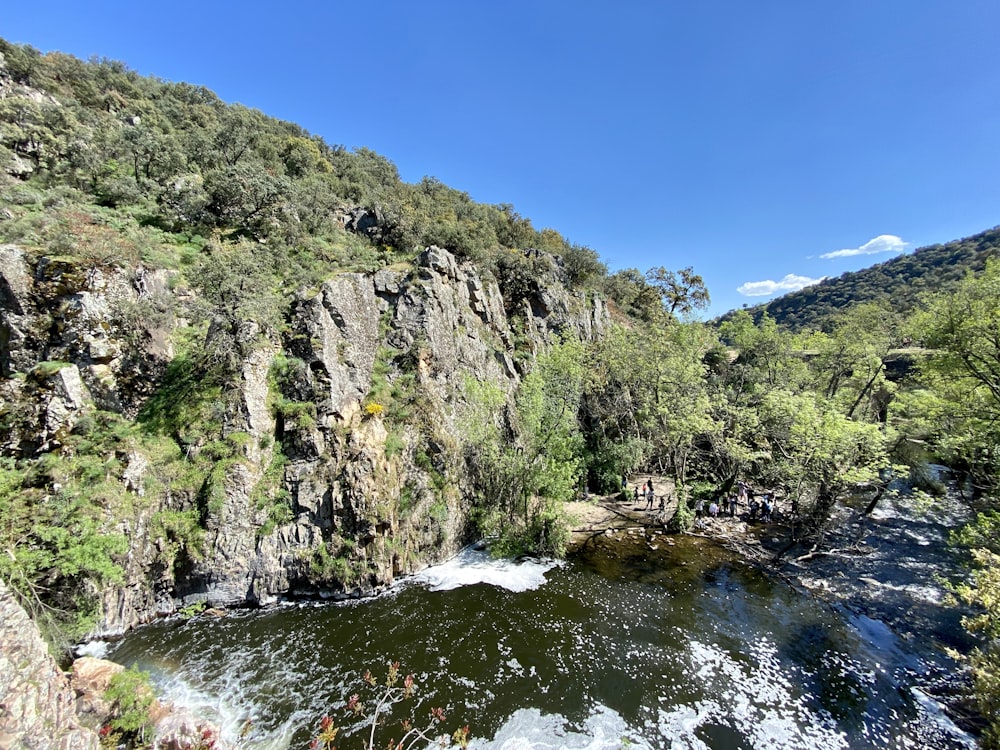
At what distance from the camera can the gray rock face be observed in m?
6.27

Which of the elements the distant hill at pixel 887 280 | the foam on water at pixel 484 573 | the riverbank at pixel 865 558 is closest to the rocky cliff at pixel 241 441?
the foam on water at pixel 484 573

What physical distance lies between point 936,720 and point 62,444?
3039 cm

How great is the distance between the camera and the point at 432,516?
62.1 ft

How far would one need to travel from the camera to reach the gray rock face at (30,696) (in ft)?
20.6

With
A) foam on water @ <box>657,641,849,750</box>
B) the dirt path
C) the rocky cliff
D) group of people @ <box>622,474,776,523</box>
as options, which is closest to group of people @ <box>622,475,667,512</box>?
group of people @ <box>622,474,776,523</box>

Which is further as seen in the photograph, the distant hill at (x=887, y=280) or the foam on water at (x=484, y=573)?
the distant hill at (x=887, y=280)

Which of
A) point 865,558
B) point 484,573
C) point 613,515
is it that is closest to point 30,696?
point 484,573

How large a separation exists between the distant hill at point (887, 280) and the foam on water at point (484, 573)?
105354mm

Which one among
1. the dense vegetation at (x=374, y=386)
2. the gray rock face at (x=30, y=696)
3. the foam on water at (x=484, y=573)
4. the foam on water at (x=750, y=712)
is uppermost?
the dense vegetation at (x=374, y=386)

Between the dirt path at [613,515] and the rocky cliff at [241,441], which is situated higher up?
the rocky cliff at [241,441]

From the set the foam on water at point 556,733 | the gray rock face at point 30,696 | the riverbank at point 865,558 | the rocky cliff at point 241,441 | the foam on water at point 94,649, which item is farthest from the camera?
the rocky cliff at point 241,441

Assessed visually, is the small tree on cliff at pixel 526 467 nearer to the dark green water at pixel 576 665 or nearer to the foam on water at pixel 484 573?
the foam on water at pixel 484 573

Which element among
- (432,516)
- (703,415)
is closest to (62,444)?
(432,516)

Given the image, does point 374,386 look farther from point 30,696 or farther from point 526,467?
point 30,696
